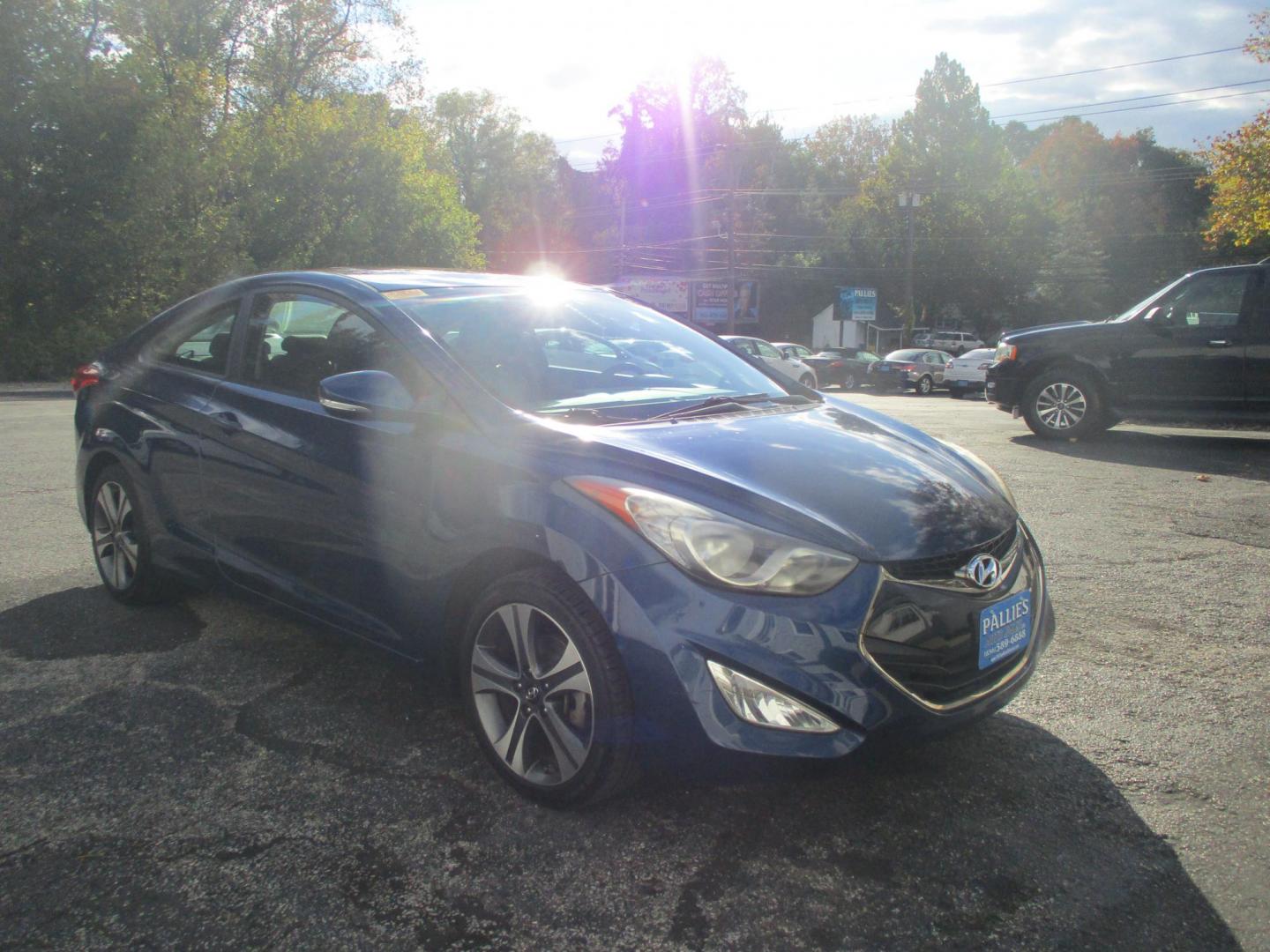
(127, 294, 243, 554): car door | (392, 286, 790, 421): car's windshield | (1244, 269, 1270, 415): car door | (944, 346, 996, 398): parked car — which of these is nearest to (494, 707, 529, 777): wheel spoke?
(392, 286, 790, 421): car's windshield

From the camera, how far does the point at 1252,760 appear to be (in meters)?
3.02

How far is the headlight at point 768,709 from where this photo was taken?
2.39 meters

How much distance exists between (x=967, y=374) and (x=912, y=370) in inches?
106

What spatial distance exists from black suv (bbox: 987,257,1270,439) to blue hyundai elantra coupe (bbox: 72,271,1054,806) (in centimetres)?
716

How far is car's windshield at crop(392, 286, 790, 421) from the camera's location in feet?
10.9

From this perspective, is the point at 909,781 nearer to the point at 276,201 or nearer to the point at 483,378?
the point at 483,378

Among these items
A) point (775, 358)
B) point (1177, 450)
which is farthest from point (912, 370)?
point (1177, 450)

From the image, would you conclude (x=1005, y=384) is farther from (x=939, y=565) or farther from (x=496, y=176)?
(x=496, y=176)

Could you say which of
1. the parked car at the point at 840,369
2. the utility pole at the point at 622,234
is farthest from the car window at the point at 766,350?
the utility pole at the point at 622,234

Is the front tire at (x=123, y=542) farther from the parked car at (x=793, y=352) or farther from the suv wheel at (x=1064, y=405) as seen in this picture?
the parked car at (x=793, y=352)

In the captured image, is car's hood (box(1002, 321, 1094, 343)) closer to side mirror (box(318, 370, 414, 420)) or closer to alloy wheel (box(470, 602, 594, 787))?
side mirror (box(318, 370, 414, 420))

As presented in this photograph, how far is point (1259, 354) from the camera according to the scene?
9.47 m

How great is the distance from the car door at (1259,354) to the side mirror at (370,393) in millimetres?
9007

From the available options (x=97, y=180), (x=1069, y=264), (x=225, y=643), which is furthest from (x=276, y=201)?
(x=1069, y=264)
